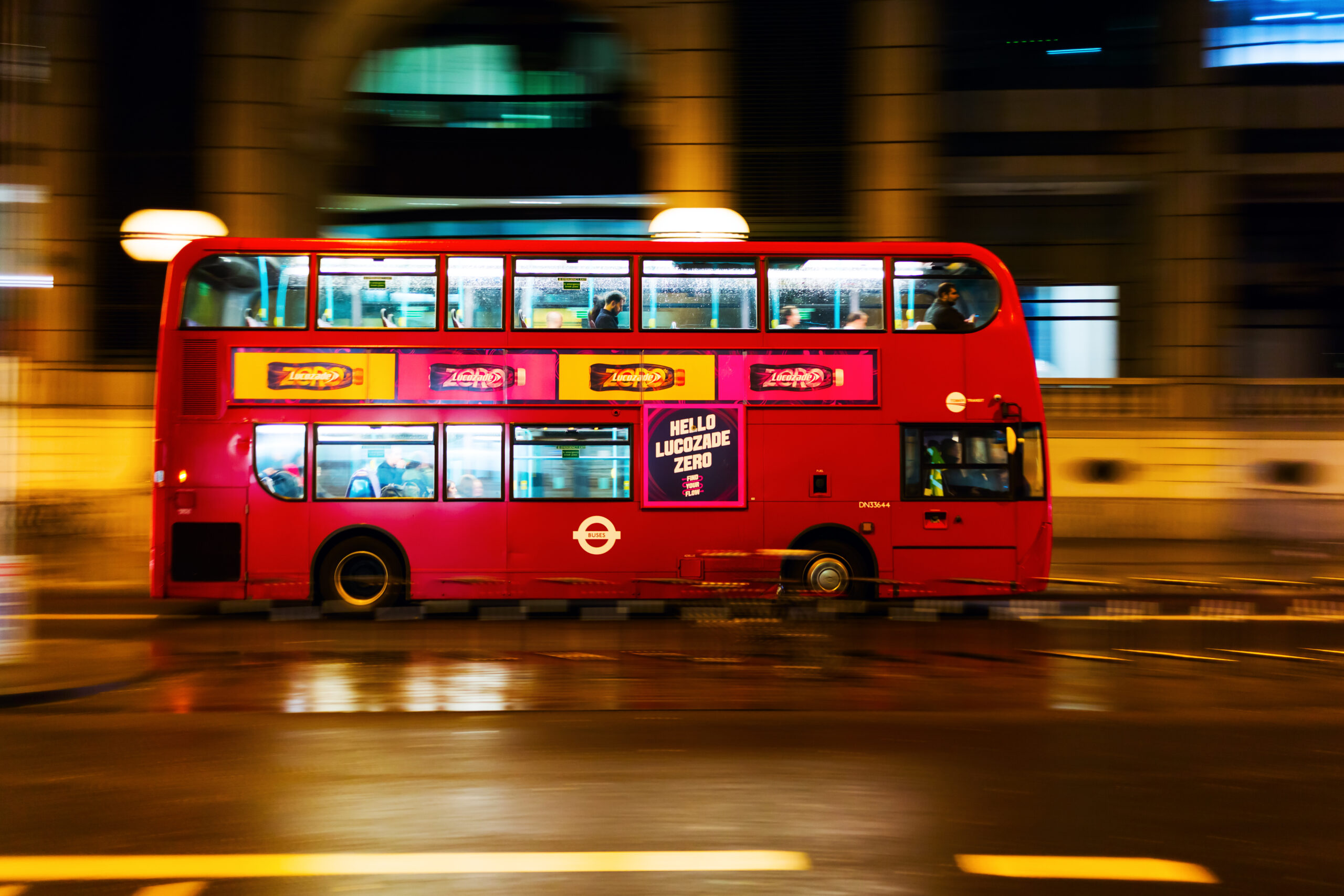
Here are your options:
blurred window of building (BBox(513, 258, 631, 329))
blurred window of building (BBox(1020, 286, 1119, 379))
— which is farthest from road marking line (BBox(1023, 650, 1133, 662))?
blurred window of building (BBox(1020, 286, 1119, 379))

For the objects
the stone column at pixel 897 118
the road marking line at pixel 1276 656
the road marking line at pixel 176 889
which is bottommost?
the road marking line at pixel 176 889

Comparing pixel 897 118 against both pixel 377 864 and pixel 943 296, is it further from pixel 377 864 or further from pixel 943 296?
pixel 377 864

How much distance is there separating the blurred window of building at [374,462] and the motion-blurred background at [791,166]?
8204 millimetres

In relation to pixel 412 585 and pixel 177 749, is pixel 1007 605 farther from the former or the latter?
pixel 177 749

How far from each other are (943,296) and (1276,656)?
4305mm

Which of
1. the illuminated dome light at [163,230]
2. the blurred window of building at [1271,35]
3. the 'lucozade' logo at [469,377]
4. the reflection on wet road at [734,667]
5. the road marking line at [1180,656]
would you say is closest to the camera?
the reflection on wet road at [734,667]

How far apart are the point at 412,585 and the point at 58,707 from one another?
4139 mm

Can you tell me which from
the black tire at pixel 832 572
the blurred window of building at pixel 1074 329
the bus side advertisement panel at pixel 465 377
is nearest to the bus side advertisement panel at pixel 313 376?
the bus side advertisement panel at pixel 465 377

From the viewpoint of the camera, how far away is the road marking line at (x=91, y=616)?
10.5 meters

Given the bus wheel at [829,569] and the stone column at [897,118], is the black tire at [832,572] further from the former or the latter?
the stone column at [897,118]

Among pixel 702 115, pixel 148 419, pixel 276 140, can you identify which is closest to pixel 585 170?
pixel 702 115

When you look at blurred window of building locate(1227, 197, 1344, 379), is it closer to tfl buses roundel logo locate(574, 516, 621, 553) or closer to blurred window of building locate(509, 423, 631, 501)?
blurred window of building locate(509, 423, 631, 501)

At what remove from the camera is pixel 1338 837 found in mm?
4441

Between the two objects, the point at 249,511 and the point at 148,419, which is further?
the point at 148,419
